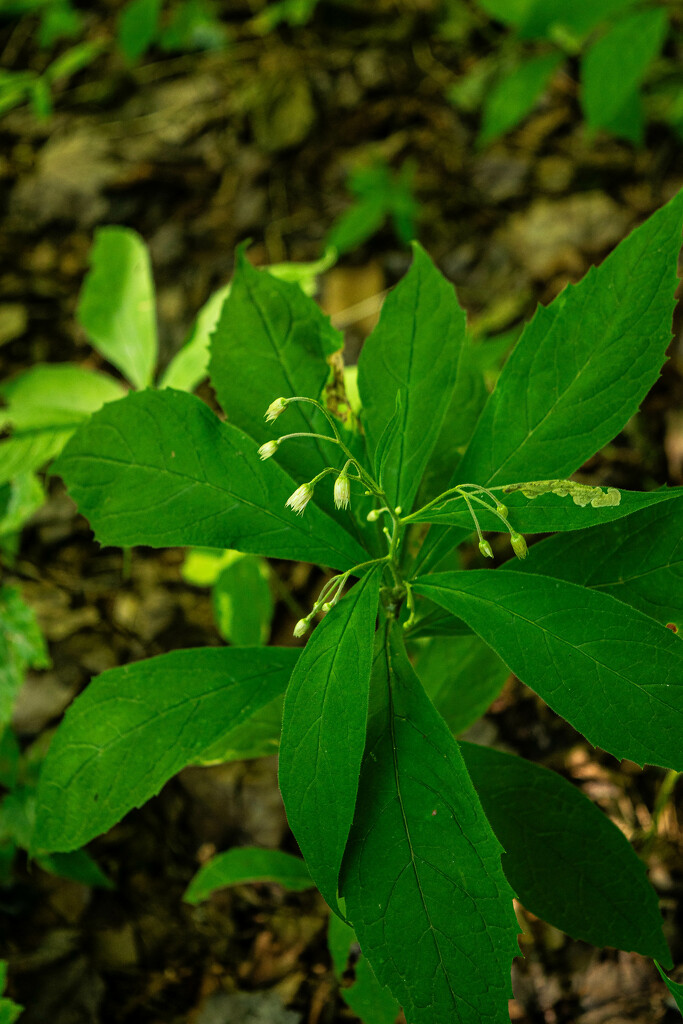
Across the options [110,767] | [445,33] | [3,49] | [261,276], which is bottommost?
[110,767]

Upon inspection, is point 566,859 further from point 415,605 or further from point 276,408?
point 276,408

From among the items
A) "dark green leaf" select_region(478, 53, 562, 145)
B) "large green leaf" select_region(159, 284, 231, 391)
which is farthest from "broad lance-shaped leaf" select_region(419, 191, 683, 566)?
"dark green leaf" select_region(478, 53, 562, 145)

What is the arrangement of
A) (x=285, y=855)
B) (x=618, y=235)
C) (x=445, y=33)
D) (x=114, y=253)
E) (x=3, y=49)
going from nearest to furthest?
1. (x=285, y=855)
2. (x=114, y=253)
3. (x=618, y=235)
4. (x=445, y=33)
5. (x=3, y=49)

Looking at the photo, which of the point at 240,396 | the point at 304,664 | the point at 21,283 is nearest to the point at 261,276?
the point at 240,396

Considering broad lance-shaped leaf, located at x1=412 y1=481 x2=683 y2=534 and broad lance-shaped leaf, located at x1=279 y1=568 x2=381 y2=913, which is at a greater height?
broad lance-shaped leaf, located at x1=412 y1=481 x2=683 y2=534

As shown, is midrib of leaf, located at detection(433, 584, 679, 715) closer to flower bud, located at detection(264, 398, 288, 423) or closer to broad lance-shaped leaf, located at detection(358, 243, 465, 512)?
broad lance-shaped leaf, located at detection(358, 243, 465, 512)

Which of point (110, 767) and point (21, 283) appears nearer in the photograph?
point (110, 767)

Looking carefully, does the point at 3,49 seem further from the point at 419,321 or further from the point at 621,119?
the point at 419,321
